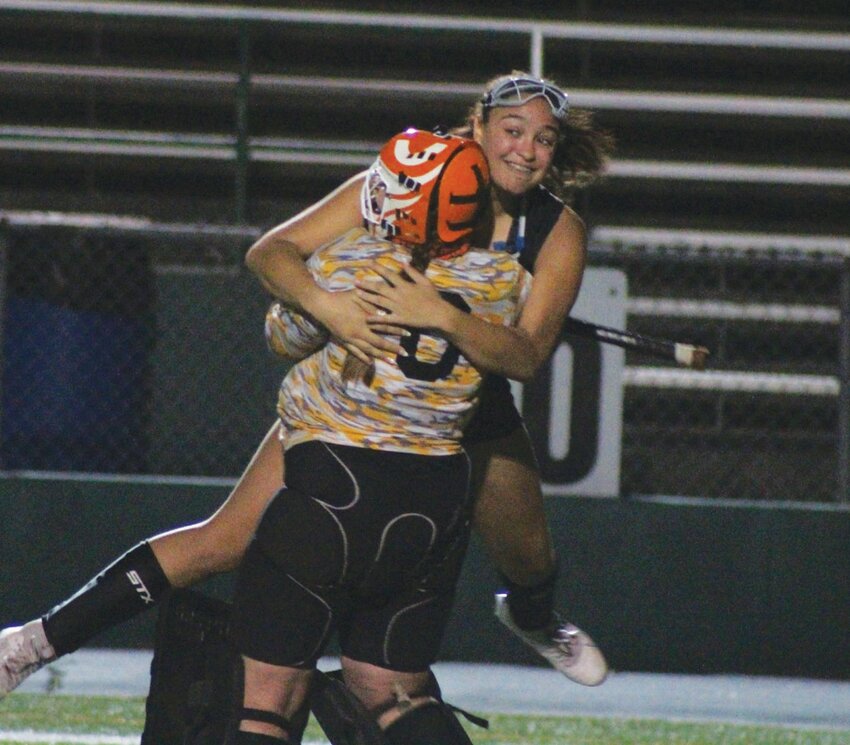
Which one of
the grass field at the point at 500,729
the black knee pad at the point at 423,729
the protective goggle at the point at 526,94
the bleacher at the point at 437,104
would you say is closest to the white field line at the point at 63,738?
the grass field at the point at 500,729

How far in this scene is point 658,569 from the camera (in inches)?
306

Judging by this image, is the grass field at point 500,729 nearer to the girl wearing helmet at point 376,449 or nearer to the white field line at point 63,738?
the white field line at point 63,738

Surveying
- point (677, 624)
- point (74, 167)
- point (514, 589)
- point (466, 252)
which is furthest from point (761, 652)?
point (74, 167)

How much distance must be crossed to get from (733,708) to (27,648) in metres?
3.48

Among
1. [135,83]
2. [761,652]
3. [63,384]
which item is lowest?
[761,652]

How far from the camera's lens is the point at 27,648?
14.2 ft

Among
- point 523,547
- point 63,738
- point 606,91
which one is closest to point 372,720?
point 523,547

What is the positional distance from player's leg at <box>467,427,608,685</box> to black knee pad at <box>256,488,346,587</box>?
110cm

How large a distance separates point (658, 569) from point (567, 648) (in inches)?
103

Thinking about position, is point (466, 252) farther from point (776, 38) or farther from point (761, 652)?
point (776, 38)

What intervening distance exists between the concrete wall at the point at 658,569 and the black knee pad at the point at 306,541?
417 cm

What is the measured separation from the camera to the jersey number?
138 inches

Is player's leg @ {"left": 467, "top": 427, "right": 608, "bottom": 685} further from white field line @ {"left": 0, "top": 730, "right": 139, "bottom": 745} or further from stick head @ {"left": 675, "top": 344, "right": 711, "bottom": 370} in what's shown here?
white field line @ {"left": 0, "top": 730, "right": 139, "bottom": 745}

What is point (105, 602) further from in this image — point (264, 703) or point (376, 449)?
point (376, 449)
